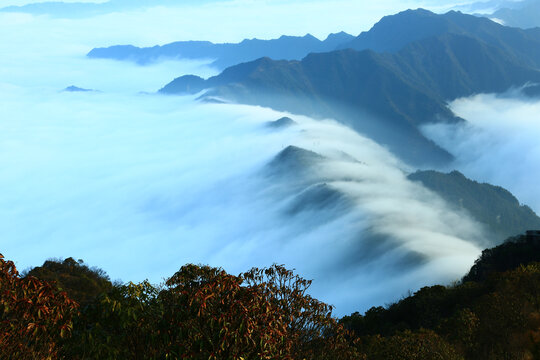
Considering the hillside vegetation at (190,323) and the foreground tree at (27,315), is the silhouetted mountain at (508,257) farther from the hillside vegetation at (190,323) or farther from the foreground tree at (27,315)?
the foreground tree at (27,315)

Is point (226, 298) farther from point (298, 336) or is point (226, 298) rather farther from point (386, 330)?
point (386, 330)

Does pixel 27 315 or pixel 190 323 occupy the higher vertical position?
pixel 27 315

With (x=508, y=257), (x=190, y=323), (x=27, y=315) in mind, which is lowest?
(x=190, y=323)

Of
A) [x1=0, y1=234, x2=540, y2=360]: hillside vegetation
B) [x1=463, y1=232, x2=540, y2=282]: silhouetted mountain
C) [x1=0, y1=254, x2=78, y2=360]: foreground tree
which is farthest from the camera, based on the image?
[x1=463, y1=232, x2=540, y2=282]: silhouetted mountain

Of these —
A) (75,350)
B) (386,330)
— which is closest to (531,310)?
(386,330)

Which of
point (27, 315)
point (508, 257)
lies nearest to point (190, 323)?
point (27, 315)

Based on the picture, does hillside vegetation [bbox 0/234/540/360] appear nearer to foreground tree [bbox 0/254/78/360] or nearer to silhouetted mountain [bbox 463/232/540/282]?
foreground tree [bbox 0/254/78/360]

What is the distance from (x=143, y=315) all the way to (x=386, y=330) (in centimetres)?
4344

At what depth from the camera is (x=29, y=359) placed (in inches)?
594

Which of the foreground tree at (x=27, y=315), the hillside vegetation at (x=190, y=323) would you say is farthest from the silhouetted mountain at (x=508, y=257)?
the foreground tree at (x=27, y=315)

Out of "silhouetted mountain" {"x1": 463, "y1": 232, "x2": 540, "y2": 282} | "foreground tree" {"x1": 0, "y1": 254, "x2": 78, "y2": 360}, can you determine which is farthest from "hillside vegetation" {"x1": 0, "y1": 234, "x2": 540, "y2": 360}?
"silhouetted mountain" {"x1": 463, "y1": 232, "x2": 540, "y2": 282}

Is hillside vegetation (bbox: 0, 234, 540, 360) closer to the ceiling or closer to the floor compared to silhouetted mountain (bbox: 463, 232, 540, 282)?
closer to the floor

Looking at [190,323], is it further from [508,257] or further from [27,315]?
[508,257]

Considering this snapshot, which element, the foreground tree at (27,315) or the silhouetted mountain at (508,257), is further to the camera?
the silhouetted mountain at (508,257)
